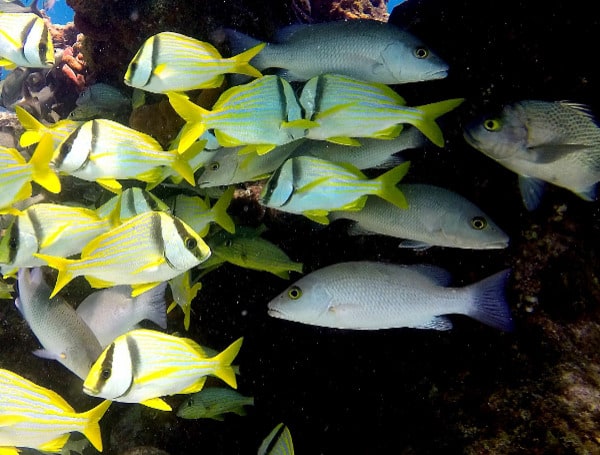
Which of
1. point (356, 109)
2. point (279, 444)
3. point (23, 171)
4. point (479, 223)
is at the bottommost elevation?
point (279, 444)

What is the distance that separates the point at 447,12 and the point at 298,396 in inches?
157

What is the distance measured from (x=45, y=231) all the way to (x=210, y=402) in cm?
202

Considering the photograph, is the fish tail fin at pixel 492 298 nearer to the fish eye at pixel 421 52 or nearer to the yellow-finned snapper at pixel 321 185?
the yellow-finned snapper at pixel 321 185

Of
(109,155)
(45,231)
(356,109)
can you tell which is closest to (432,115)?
(356,109)

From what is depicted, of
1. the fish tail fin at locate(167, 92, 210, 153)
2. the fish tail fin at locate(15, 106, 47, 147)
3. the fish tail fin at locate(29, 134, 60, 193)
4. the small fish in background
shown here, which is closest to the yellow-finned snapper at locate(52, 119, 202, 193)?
the fish tail fin at locate(29, 134, 60, 193)

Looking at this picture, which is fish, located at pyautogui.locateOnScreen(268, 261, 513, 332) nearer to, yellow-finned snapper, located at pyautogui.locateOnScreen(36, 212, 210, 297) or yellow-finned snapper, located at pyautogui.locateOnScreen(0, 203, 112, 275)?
yellow-finned snapper, located at pyautogui.locateOnScreen(36, 212, 210, 297)

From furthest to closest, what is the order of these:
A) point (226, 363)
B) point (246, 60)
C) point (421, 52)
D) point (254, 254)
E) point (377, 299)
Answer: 1. point (254, 254)
2. point (246, 60)
3. point (421, 52)
4. point (226, 363)
5. point (377, 299)

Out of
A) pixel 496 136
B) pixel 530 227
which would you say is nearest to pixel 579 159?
pixel 496 136

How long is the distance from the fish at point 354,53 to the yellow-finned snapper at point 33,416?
262cm

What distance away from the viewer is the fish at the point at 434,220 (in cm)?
274

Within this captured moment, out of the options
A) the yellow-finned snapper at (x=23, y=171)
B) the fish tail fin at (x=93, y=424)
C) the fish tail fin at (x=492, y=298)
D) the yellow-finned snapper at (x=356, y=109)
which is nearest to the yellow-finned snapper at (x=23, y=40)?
the yellow-finned snapper at (x=23, y=171)

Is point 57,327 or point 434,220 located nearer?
point 434,220

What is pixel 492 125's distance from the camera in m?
2.65

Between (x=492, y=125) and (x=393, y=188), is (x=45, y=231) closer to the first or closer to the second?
(x=393, y=188)
